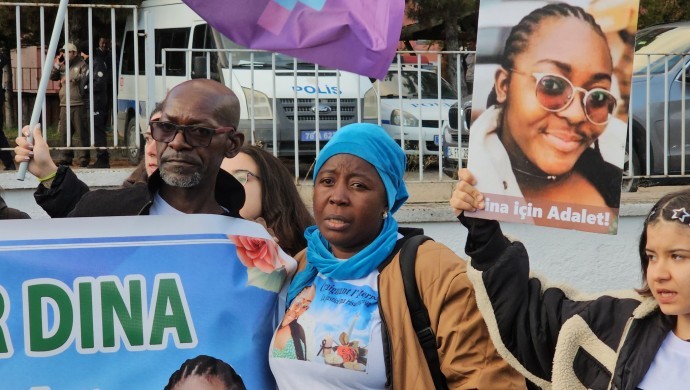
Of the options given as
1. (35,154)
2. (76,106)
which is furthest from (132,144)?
(35,154)

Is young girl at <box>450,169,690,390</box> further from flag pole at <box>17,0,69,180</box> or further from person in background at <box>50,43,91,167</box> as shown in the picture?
person in background at <box>50,43,91,167</box>

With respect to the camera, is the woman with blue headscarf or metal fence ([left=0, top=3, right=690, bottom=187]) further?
metal fence ([left=0, top=3, right=690, bottom=187])

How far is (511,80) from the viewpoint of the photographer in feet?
9.93

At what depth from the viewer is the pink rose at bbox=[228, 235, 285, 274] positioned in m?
3.50

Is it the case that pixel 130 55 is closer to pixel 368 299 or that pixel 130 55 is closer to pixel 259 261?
pixel 259 261

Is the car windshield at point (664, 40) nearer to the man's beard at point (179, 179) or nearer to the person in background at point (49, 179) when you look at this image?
the person in background at point (49, 179)

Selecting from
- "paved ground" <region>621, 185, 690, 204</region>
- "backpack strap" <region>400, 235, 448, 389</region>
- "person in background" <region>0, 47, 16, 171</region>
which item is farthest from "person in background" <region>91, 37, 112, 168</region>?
"backpack strap" <region>400, 235, 448, 389</region>

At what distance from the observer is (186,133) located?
3432 millimetres

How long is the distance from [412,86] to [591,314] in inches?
212

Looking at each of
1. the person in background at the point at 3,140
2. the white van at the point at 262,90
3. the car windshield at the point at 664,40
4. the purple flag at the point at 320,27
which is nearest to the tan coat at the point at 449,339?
the purple flag at the point at 320,27

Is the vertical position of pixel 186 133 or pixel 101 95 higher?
pixel 101 95

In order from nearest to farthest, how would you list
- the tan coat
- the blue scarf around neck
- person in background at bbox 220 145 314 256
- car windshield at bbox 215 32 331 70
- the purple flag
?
the tan coat < the blue scarf around neck < the purple flag < person in background at bbox 220 145 314 256 < car windshield at bbox 215 32 331 70

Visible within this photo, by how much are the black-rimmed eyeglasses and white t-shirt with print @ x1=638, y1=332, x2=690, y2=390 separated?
4.77ft

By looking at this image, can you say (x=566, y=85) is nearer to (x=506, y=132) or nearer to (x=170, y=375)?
(x=506, y=132)
